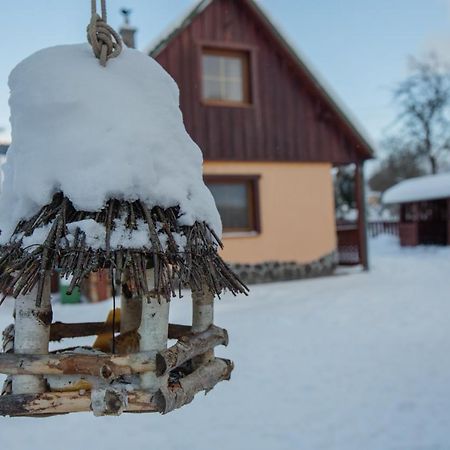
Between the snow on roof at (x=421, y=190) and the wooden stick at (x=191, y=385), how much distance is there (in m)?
16.2

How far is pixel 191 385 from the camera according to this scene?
67.4 inches

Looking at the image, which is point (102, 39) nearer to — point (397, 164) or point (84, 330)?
point (84, 330)

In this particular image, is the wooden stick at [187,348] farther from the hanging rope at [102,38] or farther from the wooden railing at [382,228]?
the wooden railing at [382,228]

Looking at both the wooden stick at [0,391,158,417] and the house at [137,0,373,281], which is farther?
the house at [137,0,373,281]

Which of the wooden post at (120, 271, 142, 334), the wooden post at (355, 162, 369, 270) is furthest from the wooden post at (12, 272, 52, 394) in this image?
the wooden post at (355, 162, 369, 270)

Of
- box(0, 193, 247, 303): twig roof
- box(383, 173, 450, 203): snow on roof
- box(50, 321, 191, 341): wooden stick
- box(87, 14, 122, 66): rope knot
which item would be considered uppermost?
box(383, 173, 450, 203): snow on roof

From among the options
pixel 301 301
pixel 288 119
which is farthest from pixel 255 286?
pixel 288 119

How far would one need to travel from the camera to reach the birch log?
1944 mm

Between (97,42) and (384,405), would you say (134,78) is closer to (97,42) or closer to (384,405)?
(97,42)

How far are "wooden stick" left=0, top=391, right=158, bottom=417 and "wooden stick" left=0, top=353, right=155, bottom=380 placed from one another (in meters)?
0.07

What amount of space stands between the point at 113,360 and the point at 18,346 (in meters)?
0.34

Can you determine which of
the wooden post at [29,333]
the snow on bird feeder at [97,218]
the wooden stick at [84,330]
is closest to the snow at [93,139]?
the snow on bird feeder at [97,218]

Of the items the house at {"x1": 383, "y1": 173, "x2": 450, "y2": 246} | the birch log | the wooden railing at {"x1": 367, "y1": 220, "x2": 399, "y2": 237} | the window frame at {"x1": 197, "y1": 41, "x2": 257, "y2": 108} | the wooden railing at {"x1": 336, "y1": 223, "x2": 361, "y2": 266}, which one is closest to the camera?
the birch log

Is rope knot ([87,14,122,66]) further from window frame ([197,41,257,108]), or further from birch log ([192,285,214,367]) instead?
window frame ([197,41,257,108])
